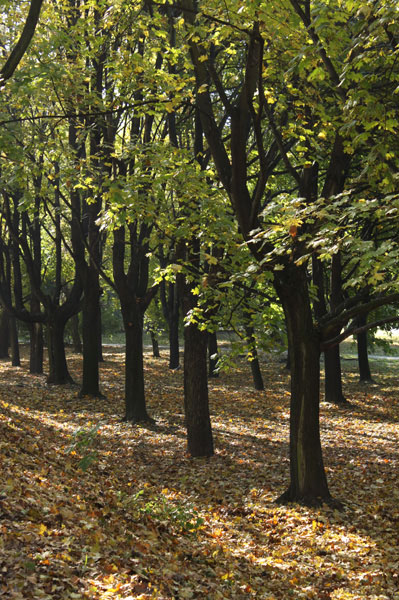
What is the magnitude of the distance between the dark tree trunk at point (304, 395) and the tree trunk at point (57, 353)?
13425 mm

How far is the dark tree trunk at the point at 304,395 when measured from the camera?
859 centimetres

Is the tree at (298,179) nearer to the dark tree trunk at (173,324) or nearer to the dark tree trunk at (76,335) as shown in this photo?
the dark tree trunk at (173,324)

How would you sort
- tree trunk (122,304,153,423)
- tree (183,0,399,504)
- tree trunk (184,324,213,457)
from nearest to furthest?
tree (183,0,399,504) < tree trunk (184,324,213,457) < tree trunk (122,304,153,423)

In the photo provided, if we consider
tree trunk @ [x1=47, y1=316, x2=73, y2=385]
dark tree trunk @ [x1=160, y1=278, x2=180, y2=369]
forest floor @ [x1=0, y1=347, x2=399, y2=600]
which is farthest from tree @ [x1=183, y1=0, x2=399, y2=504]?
dark tree trunk @ [x1=160, y1=278, x2=180, y2=369]

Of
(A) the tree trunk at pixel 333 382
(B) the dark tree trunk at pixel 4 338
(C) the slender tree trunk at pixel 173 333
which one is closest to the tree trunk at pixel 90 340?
(A) the tree trunk at pixel 333 382

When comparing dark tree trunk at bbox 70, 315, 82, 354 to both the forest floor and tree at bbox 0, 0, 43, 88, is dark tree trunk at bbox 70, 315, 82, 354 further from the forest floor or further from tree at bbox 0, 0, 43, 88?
tree at bbox 0, 0, 43, 88

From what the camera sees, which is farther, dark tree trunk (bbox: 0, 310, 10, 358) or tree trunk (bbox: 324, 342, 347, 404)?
dark tree trunk (bbox: 0, 310, 10, 358)

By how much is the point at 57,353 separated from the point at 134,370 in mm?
6501

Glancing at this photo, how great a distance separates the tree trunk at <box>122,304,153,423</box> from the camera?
14.9m

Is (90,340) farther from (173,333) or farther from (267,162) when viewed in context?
(267,162)

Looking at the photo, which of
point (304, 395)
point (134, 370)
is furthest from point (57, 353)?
point (304, 395)

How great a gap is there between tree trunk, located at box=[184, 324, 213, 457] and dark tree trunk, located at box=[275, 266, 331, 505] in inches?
134

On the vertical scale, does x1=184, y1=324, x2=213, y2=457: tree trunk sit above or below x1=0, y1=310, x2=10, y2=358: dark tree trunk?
below

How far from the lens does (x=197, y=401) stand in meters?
12.0
